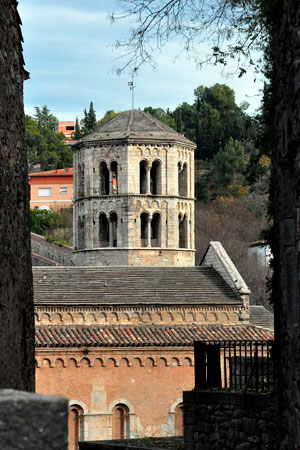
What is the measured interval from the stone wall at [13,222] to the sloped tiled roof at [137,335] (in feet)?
67.4

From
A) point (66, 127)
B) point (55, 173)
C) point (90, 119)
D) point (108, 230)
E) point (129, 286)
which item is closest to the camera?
point (129, 286)

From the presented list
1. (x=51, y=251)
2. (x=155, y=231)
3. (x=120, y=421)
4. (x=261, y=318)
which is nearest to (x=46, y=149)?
(x=51, y=251)

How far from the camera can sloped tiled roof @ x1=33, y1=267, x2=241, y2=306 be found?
113 ft

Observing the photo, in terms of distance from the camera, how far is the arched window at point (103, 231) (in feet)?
177

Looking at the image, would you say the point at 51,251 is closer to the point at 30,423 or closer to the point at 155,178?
the point at 155,178

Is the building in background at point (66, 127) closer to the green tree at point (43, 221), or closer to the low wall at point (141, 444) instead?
the green tree at point (43, 221)

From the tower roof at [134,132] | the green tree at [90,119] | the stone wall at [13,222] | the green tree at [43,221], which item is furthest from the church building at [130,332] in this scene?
the green tree at [90,119]

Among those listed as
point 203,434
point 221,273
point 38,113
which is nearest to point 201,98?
point 38,113

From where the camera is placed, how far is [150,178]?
177 feet

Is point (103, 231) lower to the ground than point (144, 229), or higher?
lower

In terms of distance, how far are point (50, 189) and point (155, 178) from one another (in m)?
48.4

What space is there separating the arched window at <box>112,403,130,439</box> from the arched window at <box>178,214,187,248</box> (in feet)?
74.8

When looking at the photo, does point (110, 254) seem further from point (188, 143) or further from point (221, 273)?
point (221, 273)

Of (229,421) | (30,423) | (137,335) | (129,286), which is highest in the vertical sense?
(30,423)
